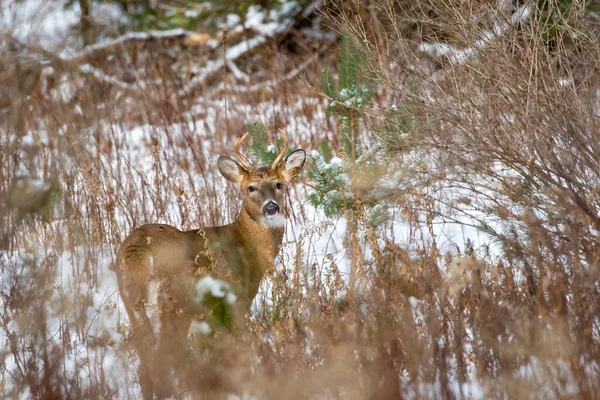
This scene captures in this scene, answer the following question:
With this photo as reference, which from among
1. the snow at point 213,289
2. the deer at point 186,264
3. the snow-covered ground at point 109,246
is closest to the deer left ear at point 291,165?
the deer at point 186,264

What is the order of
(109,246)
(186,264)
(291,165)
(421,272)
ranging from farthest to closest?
(109,246) < (291,165) < (186,264) < (421,272)

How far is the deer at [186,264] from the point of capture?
11.9 feet

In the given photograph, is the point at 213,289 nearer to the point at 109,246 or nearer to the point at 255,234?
the point at 255,234

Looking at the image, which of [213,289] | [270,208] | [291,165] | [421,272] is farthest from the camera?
[291,165]

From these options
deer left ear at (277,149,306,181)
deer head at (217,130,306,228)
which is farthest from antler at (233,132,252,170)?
deer left ear at (277,149,306,181)

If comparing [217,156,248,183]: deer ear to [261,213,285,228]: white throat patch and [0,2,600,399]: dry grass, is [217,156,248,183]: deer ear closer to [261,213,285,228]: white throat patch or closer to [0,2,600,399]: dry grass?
[261,213,285,228]: white throat patch

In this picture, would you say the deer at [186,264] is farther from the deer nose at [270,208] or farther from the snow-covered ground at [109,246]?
the snow-covered ground at [109,246]

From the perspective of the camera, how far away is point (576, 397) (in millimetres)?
2945

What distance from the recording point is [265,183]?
→ 18.5 feet

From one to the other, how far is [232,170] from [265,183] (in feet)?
1.02

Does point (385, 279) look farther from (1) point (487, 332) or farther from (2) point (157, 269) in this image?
(2) point (157, 269)

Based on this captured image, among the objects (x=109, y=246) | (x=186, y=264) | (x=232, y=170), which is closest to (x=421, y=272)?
(x=186, y=264)

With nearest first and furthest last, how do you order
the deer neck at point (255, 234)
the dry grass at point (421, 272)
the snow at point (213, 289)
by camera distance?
the dry grass at point (421, 272) < the snow at point (213, 289) < the deer neck at point (255, 234)

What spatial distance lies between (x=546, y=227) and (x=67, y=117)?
2.63m
